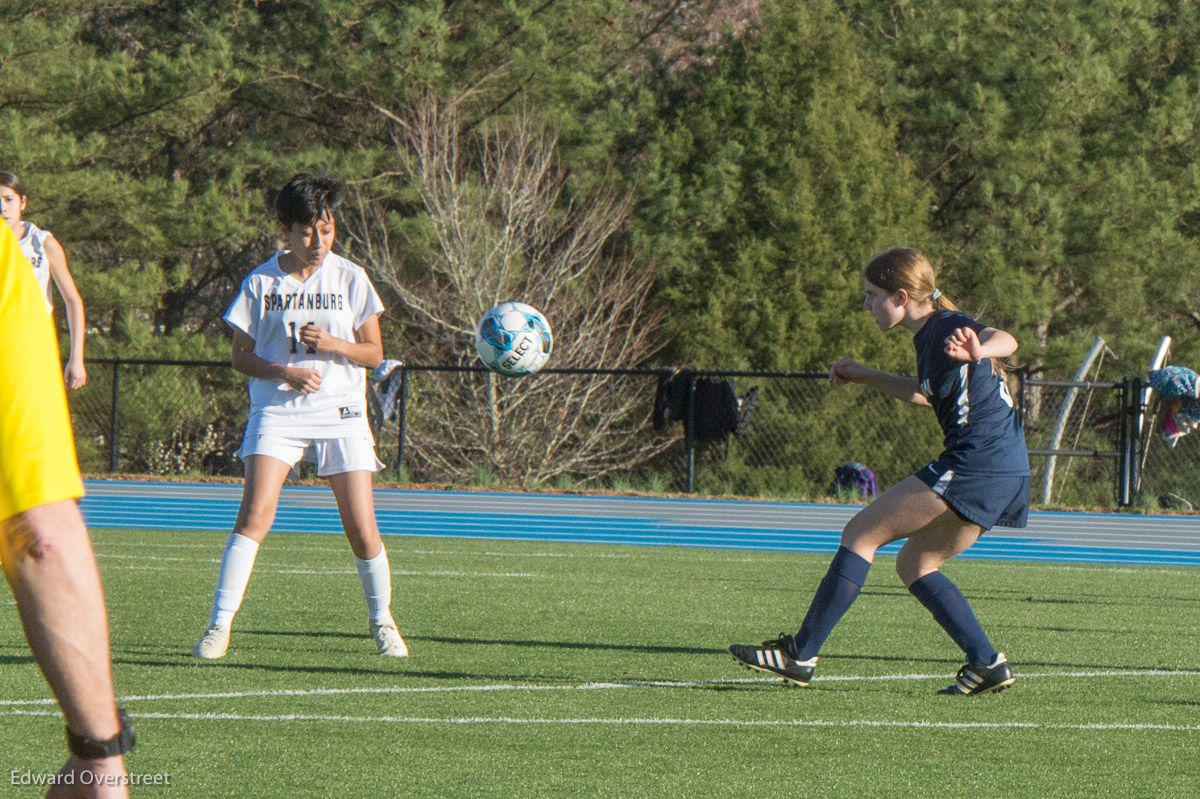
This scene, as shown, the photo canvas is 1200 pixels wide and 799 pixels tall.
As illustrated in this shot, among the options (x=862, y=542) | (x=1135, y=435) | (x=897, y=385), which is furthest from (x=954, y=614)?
(x=1135, y=435)

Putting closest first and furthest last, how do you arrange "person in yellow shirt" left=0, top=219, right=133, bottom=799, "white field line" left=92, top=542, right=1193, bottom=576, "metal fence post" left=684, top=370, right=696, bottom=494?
"person in yellow shirt" left=0, top=219, right=133, bottom=799
"white field line" left=92, top=542, right=1193, bottom=576
"metal fence post" left=684, top=370, right=696, bottom=494

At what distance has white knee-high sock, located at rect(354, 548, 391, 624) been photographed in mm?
6504

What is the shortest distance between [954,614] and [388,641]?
2.32 metres

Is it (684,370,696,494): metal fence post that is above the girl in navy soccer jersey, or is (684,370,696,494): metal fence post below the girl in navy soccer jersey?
below

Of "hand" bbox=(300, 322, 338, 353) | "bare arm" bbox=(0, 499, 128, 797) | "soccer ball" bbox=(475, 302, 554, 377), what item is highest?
"bare arm" bbox=(0, 499, 128, 797)

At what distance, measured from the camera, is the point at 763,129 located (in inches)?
1112

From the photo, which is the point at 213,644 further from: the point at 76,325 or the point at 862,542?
the point at 76,325

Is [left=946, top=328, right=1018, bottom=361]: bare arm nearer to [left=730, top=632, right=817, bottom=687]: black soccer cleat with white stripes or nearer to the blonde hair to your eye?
the blonde hair

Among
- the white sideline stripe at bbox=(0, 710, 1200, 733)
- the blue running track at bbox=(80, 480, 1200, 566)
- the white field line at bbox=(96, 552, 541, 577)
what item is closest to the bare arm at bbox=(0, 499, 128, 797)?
the white sideline stripe at bbox=(0, 710, 1200, 733)

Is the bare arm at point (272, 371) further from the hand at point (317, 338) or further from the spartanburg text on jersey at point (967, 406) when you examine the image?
the spartanburg text on jersey at point (967, 406)

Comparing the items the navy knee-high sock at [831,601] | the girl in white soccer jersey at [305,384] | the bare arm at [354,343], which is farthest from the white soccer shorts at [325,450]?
the navy knee-high sock at [831,601]

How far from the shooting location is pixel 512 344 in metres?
14.1

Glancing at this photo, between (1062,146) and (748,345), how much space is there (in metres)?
7.60

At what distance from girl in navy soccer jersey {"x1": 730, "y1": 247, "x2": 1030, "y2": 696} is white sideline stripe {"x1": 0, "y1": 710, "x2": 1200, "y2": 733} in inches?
19.5
